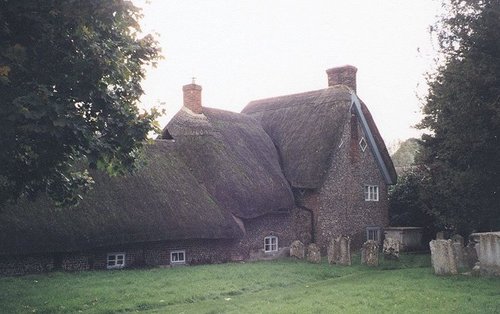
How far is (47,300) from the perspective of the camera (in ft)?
38.3

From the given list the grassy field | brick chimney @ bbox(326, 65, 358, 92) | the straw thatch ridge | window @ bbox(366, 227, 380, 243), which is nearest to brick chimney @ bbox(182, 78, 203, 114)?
the straw thatch ridge

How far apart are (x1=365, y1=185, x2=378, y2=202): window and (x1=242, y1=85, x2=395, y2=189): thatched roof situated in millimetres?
1772

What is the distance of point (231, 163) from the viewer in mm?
23703

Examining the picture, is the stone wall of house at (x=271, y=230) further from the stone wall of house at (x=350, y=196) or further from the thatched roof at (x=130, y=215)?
the thatched roof at (x=130, y=215)

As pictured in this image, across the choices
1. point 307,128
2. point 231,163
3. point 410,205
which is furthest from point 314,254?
point 410,205

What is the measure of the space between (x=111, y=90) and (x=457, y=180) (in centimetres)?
1574

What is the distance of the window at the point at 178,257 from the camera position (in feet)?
64.2

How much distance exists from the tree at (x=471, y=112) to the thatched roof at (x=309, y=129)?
5.97 metres

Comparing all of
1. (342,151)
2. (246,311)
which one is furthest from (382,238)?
(246,311)

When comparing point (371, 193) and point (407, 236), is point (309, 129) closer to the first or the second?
point (371, 193)

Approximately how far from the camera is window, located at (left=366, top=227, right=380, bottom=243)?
91.1ft

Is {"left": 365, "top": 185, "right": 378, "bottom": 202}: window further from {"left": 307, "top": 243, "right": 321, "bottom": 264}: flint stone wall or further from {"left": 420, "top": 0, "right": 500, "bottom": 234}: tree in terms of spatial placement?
{"left": 307, "top": 243, "right": 321, "bottom": 264}: flint stone wall

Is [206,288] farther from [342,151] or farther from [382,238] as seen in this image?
[382,238]

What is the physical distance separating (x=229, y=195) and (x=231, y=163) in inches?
91.6
